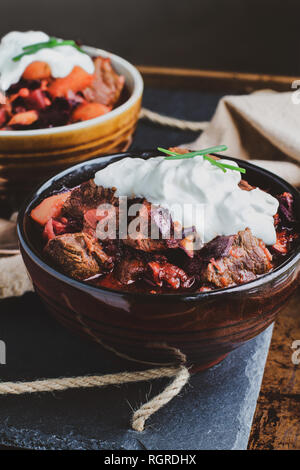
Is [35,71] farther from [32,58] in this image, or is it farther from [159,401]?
[159,401]

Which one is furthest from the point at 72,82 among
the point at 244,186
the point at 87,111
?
the point at 244,186

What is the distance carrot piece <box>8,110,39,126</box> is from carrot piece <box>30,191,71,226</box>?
512 mm

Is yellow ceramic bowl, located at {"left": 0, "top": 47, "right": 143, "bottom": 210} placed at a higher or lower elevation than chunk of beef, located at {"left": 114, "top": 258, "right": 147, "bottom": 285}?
lower

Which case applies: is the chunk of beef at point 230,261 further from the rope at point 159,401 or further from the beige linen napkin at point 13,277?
the beige linen napkin at point 13,277

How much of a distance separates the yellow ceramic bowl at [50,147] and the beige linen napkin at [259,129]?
15.9 inches

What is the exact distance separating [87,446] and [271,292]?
556mm

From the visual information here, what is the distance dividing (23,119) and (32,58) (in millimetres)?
257

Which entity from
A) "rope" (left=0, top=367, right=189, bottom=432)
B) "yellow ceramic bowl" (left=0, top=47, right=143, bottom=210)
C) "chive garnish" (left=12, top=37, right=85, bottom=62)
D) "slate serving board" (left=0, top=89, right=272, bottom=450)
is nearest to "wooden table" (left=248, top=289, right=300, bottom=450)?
"slate serving board" (left=0, top=89, right=272, bottom=450)

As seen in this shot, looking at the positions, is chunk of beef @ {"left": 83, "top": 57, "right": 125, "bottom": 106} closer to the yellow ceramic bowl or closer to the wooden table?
the yellow ceramic bowl

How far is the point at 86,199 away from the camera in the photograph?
138 centimetres

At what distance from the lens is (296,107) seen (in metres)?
2.20

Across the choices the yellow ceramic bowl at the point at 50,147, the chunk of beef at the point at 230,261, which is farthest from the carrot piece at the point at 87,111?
the chunk of beef at the point at 230,261

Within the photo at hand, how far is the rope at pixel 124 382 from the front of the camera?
1.35 metres

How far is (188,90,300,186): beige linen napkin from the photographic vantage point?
2.08m
